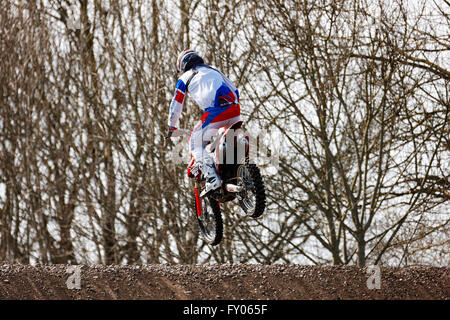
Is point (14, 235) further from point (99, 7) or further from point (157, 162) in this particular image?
point (99, 7)

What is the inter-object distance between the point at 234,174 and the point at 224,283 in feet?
7.14

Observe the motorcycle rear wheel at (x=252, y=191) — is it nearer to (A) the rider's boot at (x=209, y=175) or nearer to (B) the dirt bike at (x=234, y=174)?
(B) the dirt bike at (x=234, y=174)

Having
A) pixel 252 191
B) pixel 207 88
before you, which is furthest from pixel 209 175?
pixel 207 88

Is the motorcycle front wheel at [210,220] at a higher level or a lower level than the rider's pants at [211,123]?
lower

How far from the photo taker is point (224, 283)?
9.04 metres

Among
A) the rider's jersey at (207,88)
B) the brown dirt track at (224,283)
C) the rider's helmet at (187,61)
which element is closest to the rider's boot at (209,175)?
the rider's jersey at (207,88)

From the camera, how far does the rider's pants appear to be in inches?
282

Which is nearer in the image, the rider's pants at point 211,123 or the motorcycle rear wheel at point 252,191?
the motorcycle rear wheel at point 252,191

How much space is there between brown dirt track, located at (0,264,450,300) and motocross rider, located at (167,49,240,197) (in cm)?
212

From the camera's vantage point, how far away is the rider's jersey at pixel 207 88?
281 inches

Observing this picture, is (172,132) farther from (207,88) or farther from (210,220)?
(210,220)

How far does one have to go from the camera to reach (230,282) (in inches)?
357

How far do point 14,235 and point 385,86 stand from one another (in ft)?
37.8
